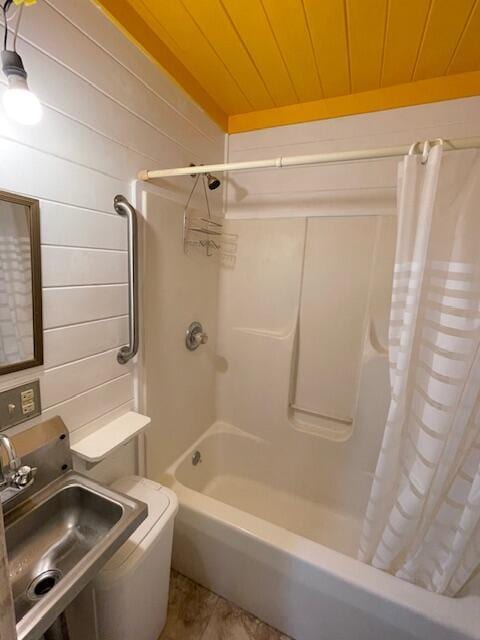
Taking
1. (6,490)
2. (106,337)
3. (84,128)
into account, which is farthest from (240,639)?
(84,128)

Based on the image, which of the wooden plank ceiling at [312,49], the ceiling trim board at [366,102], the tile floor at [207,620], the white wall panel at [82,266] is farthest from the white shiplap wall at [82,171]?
the tile floor at [207,620]

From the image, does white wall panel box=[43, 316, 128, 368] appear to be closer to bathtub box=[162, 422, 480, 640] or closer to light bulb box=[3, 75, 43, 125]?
light bulb box=[3, 75, 43, 125]

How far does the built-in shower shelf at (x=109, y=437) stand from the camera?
1037 mm

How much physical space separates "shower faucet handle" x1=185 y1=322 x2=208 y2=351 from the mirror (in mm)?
822

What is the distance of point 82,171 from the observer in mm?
997

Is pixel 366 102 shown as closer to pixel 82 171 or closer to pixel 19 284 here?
pixel 82 171

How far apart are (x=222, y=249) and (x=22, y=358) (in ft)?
4.28

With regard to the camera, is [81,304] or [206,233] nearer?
[81,304]

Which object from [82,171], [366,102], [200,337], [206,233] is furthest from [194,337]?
[366,102]

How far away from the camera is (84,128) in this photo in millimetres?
990

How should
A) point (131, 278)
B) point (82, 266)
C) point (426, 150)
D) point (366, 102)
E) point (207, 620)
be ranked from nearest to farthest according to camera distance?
point (426, 150) < point (82, 266) < point (131, 278) < point (207, 620) < point (366, 102)

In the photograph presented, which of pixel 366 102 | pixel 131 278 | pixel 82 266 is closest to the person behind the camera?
pixel 82 266

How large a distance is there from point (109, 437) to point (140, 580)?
475 mm

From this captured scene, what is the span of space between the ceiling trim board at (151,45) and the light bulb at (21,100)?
60 centimetres
